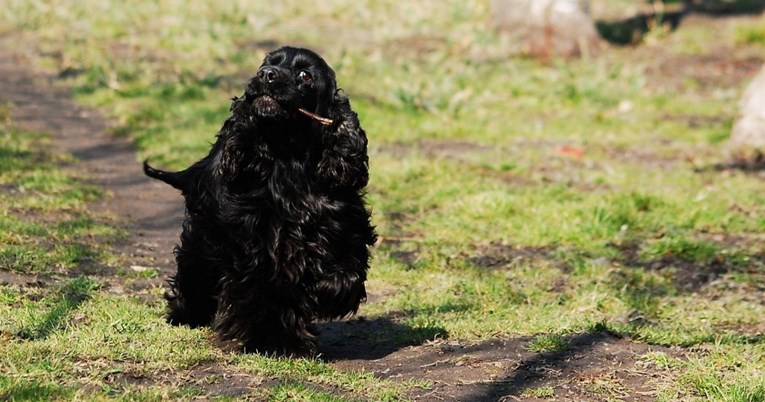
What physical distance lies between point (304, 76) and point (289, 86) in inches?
6.9

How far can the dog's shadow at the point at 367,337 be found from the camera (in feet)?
19.9

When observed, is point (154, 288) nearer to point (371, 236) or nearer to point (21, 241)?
point (21, 241)

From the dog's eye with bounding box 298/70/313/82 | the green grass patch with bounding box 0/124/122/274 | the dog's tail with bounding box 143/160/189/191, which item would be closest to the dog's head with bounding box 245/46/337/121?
the dog's eye with bounding box 298/70/313/82

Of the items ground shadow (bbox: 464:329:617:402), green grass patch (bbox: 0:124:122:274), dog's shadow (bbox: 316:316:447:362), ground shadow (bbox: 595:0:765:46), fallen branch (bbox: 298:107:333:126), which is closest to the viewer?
ground shadow (bbox: 464:329:617:402)

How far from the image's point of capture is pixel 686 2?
2339cm

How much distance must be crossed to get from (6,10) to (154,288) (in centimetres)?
1487

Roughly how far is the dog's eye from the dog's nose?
17 centimetres

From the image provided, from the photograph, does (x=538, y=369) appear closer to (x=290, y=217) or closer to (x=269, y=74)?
(x=290, y=217)

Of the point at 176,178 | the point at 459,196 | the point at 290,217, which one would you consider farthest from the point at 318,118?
the point at 459,196

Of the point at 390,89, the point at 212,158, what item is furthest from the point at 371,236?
the point at 390,89

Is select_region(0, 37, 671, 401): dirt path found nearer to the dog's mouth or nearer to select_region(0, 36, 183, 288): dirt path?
select_region(0, 36, 183, 288): dirt path

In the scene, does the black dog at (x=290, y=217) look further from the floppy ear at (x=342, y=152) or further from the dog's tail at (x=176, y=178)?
the dog's tail at (x=176, y=178)

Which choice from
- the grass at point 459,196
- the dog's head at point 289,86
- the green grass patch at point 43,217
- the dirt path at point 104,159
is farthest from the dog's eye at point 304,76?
the dirt path at point 104,159

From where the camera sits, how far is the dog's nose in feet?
17.4
